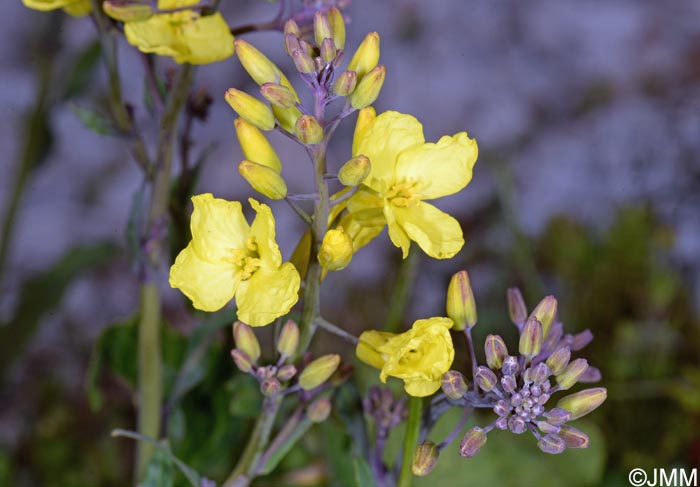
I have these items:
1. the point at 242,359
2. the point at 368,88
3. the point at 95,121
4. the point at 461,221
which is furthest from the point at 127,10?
the point at 461,221

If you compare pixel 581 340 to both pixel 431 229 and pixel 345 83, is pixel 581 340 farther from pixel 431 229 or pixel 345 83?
pixel 345 83

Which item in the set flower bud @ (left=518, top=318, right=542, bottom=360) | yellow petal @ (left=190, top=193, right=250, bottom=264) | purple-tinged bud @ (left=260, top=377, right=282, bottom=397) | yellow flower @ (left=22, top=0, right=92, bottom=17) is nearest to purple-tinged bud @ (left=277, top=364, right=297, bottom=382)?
purple-tinged bud @ (left=260, top=377, right=282, bottom=397)

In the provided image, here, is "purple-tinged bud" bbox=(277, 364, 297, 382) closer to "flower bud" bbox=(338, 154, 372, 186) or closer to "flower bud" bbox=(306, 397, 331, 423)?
"flower bud" bbox=(306, 397, 331, 423)

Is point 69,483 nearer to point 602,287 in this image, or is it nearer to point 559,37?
point 602,287

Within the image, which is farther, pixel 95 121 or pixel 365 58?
pixel 95 121

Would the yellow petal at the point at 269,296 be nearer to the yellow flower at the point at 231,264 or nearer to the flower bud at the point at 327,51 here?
the yellow flower at the point at 231,264
